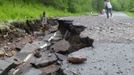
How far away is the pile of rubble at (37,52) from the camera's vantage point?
7.54 m

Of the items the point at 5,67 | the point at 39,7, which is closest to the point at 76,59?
the point at 5,67

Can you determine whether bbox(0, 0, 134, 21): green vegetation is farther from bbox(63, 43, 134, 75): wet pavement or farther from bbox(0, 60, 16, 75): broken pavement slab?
bbox(63, 43, 134, 75): wet pavement

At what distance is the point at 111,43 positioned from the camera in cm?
859

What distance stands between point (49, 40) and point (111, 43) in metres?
4.19

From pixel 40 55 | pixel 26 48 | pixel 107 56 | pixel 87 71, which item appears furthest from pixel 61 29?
pixel 87 71

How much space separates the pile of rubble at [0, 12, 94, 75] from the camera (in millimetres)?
7539

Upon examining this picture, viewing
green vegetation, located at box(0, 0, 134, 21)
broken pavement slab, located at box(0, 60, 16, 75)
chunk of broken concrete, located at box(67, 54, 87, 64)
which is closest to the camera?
chunk of broken concrete, located at box(67, 54, 87, 64)

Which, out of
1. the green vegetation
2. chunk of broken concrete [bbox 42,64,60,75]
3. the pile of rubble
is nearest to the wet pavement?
the pile of rubble

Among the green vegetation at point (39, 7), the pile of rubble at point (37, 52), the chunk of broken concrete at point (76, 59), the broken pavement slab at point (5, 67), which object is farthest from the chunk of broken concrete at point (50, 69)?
the green vegetation at point (39, 7)

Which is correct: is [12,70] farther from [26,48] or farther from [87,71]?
[26,48]

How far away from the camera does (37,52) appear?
9.79 meters

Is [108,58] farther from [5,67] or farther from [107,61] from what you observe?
[5,67]

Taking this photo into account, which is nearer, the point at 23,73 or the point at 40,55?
the point at 23,73

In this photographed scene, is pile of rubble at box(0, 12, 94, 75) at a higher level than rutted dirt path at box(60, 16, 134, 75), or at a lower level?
lower
